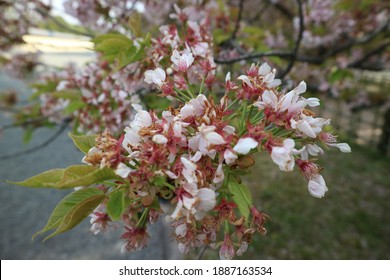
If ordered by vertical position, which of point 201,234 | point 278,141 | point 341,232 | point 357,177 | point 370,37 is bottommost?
point 357,177

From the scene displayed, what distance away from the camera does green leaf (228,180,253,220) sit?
22.5 inches

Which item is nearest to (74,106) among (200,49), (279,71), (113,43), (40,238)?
(113,43)

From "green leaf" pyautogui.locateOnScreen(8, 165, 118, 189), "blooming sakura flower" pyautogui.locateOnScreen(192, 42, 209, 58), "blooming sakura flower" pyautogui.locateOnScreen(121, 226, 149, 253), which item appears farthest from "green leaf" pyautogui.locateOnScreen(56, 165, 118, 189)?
"blooming sakura flower" pyautogui.locateOnScreen(192, 42, 209, 58)

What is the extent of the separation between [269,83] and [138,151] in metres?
0.30

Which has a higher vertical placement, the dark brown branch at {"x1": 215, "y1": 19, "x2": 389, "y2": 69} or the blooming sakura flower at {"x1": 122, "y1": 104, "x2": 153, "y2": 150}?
the blooming sakura flower at {"x1": 122, "y1": 104, "x2": 153, "y2": 150}

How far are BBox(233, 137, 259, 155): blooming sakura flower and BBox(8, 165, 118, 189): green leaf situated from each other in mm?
210

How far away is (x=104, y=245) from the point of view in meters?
3.46

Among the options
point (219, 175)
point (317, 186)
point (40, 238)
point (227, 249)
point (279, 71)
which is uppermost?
point (219, 175)

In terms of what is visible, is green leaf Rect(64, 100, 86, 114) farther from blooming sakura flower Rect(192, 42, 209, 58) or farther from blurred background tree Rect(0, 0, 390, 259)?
blooming sakura flower Rect(192, 42, 209, 58)

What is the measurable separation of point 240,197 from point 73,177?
281 millimetres

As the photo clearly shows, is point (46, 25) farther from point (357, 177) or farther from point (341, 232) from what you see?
point (357, 177)

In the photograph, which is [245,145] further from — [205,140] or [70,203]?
[70,203]

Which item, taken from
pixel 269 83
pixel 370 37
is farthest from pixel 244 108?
pixel 370 37

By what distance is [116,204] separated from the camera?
0.57 metres
